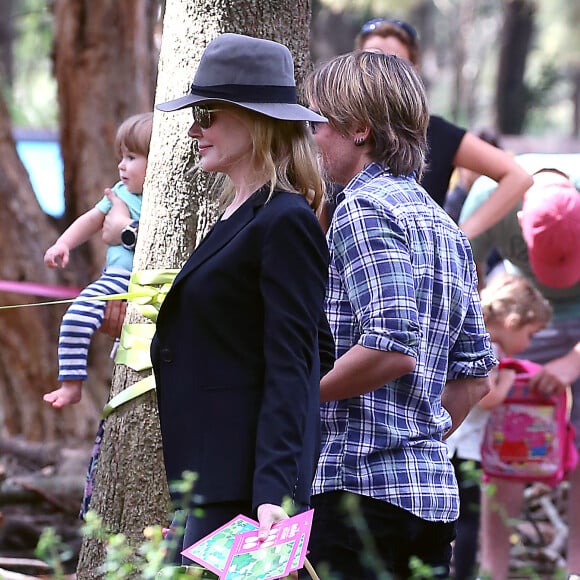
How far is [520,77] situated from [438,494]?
73.7 ft

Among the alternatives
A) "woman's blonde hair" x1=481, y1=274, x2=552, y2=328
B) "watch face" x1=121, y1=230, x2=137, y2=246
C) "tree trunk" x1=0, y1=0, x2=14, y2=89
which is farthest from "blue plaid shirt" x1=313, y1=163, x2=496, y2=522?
"tree trunk" x1=0, y1=0, x2=14, y2=89

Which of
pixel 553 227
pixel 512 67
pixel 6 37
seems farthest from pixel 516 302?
pixel 6 37

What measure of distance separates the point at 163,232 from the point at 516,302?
6.78 ft

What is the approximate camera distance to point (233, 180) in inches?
107

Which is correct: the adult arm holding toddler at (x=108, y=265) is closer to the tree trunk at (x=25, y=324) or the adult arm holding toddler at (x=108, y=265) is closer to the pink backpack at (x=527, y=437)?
the pink backpack at (x=527, y=437)

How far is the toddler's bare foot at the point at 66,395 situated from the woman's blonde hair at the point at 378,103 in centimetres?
144

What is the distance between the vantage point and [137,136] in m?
3.96

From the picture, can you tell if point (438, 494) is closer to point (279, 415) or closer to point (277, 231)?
point (279, 415)

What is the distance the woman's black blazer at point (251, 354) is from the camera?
2490mm

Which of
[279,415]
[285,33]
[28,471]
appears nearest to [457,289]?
[279,415]

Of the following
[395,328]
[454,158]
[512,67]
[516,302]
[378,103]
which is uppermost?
Answer: [512,67]

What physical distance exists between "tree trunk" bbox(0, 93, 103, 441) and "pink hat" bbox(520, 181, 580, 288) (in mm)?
3213

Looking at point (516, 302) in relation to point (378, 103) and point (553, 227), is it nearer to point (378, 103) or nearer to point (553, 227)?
point (553, 227)

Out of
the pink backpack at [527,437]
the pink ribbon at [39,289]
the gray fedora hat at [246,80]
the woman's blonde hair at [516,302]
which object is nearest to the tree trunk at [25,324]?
the pink ribbon at [39,289]
